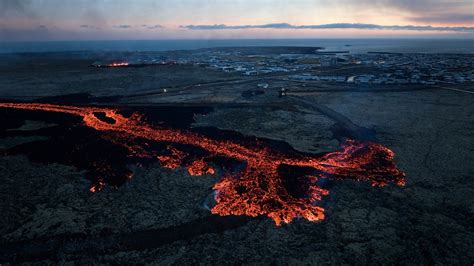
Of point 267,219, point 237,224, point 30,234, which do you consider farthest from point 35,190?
point 267,219

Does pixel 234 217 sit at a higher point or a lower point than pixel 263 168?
lower

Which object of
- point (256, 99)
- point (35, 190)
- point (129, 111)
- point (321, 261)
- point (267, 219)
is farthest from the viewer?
point (256, 99)

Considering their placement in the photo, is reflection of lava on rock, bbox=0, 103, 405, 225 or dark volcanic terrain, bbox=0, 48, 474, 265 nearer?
dark volcanic terrain, bbox=0, 48, 474, 265

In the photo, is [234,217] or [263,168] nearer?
[234,217]

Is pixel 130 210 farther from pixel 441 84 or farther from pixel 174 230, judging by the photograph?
pixel 441 84

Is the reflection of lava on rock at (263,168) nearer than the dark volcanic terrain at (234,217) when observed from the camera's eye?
No
